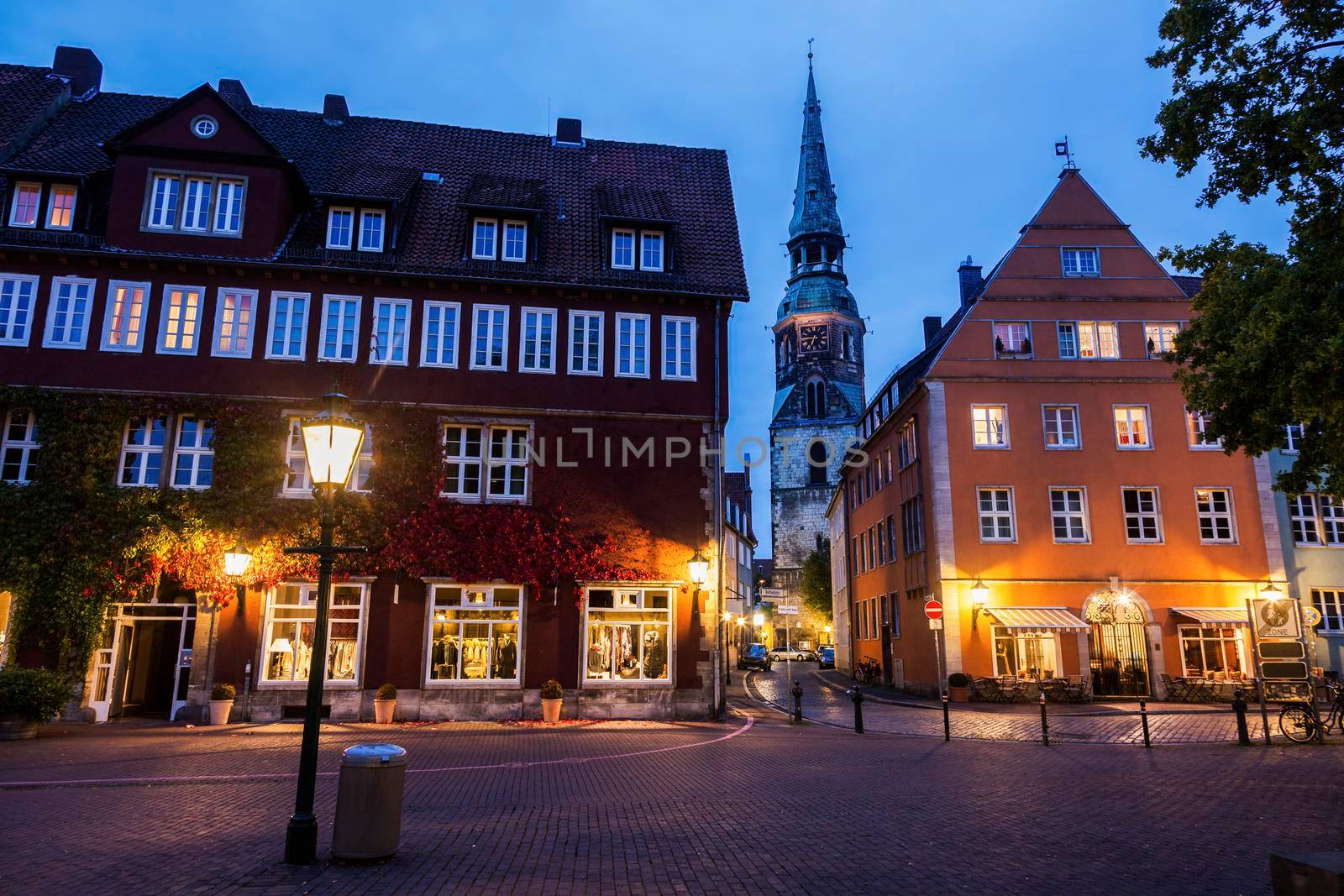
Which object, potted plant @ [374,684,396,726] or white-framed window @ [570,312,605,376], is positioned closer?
potted plant @ [374,684,396,726]

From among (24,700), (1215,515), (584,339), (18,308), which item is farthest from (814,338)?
(24,700)

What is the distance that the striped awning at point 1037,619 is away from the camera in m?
27.3

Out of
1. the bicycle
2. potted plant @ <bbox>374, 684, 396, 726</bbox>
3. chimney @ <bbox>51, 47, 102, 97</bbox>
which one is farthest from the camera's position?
chimney @ <bbox>51, 47, 102, 97</bbox>

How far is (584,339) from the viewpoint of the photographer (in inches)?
915

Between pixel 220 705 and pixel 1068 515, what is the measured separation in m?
25.6

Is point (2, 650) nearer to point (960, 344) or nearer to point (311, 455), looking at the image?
point (311, 455)

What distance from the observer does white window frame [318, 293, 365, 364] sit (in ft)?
73.0

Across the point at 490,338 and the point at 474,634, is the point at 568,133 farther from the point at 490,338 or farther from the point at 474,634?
the point at 474,634

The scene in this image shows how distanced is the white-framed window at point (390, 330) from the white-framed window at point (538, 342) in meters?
2.97

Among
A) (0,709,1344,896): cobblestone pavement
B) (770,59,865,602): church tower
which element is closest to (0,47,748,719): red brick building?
(0,709,1344,896): cobblestone pavement

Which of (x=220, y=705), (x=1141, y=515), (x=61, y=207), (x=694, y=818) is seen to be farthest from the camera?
(x=1141, y=515)

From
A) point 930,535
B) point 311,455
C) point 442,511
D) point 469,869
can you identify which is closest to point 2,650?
point 442,511

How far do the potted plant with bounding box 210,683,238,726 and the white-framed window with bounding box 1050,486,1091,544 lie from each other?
2469 cm

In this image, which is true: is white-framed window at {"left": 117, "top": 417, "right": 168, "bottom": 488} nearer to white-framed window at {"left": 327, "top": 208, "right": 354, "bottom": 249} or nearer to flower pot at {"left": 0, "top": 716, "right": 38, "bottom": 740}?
flower pot at {"left": 0, "top": 716, "right": 38, "bottom": 740}
